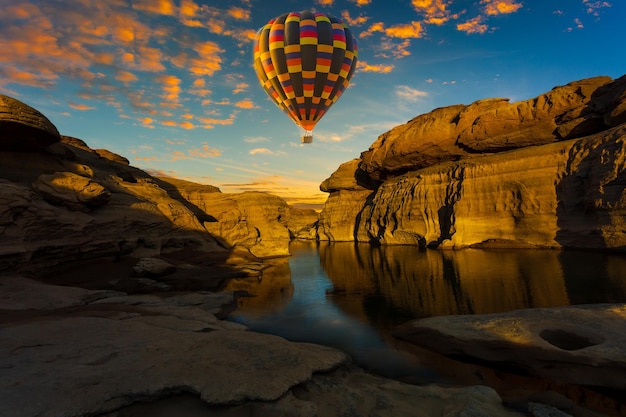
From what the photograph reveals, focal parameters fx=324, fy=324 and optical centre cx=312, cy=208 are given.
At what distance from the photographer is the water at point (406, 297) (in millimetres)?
11141

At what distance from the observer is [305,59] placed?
98.9 feet

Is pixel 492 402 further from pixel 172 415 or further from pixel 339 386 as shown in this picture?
pixel 172 415

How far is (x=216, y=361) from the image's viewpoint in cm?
756

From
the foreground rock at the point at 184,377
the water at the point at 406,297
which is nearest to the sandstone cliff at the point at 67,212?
the water at the point at 406,297

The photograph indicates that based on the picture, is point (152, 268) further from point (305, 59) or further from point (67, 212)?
point (305, 59)

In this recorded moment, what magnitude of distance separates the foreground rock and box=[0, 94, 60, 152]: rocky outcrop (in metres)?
17.2

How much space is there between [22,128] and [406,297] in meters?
27.5

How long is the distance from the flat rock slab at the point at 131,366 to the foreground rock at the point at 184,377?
2 centimetres

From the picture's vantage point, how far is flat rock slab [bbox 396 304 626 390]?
8719mm

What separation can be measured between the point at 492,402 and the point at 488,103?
53.6 m

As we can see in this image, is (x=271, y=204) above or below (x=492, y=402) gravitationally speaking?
above

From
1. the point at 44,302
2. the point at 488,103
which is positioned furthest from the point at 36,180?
the point at 488,103

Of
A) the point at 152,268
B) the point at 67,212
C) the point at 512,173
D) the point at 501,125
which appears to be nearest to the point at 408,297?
the point at 152,268

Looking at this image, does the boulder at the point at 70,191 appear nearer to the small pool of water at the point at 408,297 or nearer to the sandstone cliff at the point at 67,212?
the sandstone cliff at the point at 67,212
